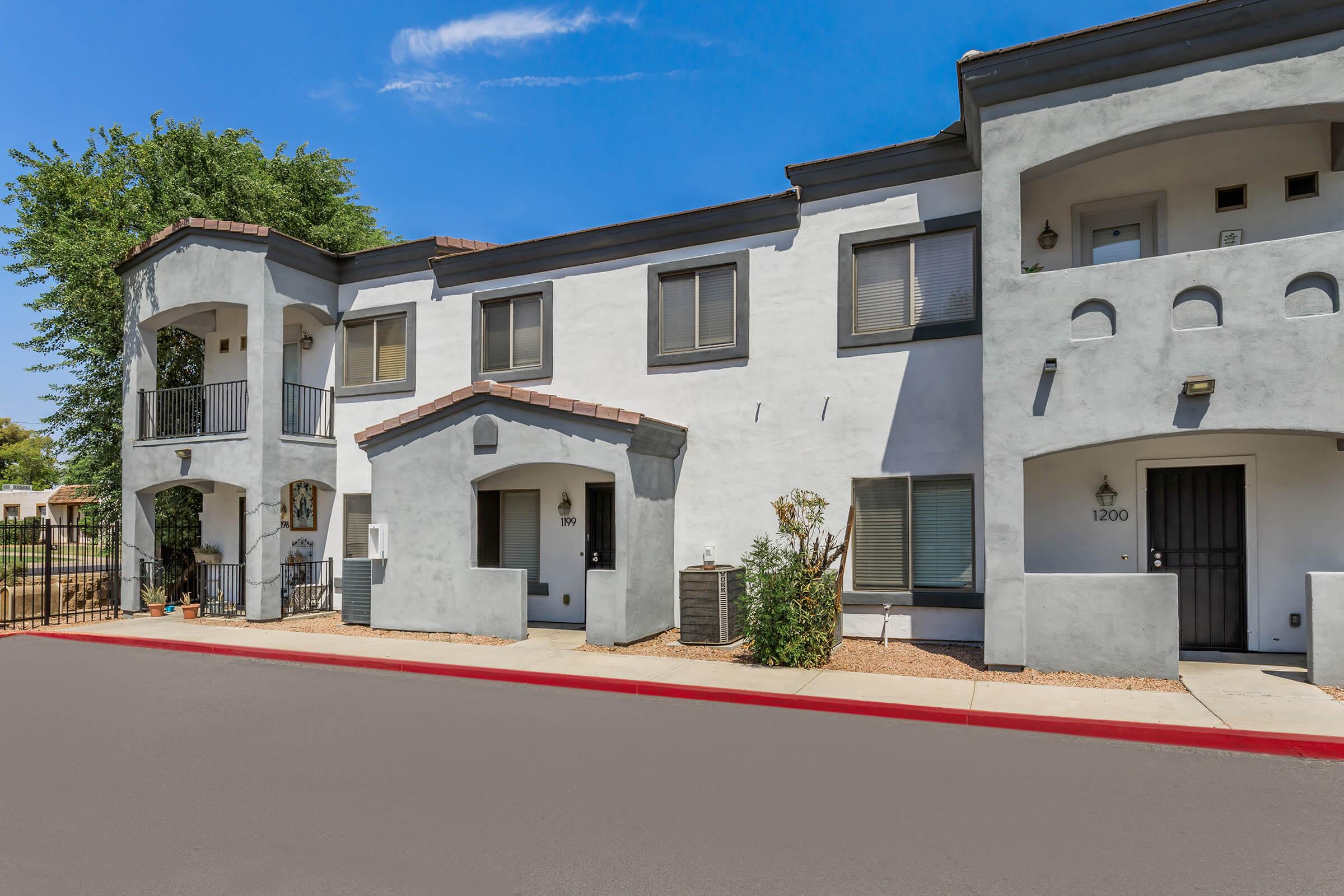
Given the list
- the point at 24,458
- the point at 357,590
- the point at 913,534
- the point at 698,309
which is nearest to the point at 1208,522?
the point at 913,534

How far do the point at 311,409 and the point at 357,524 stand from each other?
9.24 ft

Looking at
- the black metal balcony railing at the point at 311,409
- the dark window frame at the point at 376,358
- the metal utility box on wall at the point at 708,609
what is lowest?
the metal utility box on wall at the point at 708,609

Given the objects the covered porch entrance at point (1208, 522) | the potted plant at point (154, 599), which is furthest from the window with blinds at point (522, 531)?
the covered porch entrance at point (1208, 522)

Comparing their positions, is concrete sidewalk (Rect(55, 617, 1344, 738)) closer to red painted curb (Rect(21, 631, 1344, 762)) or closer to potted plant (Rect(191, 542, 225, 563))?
red painted curb (Rect(21, 631, 1344, 762))

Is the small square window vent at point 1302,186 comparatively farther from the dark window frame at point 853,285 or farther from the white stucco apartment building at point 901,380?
the dark window frame at point 853,285

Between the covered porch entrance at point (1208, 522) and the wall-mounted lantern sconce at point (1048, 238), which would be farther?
the wall-mounted lantern sconce at point (1048, 238)

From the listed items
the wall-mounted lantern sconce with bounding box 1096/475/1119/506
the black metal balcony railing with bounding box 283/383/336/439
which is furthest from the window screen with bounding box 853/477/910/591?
the black metal balcony railing with bounding box 283/383/336/439

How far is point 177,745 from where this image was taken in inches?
294

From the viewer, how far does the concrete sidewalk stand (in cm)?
781

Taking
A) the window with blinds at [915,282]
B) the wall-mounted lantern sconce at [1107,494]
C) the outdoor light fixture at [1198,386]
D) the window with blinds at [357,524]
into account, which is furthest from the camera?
the window with blinds at [357,524]

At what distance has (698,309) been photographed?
14.0 meters

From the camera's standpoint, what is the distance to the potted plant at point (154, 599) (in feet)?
55.7

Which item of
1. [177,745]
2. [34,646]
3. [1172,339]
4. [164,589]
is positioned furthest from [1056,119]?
[164,589]

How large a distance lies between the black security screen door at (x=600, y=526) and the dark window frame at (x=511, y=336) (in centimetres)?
248
